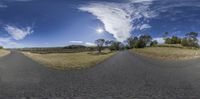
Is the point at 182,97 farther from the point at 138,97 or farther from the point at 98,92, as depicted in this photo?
the point at 98,92

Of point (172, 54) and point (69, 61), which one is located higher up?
point (69, 61)

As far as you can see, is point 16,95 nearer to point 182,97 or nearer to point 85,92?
point 85,92

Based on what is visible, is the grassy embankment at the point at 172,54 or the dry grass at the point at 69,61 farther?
the grassy embankment at the point at 172,54

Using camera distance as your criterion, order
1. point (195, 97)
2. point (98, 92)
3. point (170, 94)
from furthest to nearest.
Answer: point (98, 92) < point (170, 94) < point (195, 97)

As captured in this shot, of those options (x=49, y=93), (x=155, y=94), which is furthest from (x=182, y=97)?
(x=49, y=93)

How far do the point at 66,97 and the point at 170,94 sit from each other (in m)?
4.09

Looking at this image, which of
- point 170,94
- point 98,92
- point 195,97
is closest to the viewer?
point 195,97

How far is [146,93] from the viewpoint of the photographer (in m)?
12.7

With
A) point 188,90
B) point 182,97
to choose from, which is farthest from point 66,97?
point 188,90

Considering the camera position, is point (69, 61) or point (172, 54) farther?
point (172, 54)

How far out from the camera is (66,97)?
1182 cm

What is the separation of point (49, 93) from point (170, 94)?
495 centimetres

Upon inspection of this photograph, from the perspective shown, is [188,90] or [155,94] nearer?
[155,94]

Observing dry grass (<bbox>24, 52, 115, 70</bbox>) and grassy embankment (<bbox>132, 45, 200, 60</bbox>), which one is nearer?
dry grass (<bbox>24, 52, 115, 70</bbox>)
